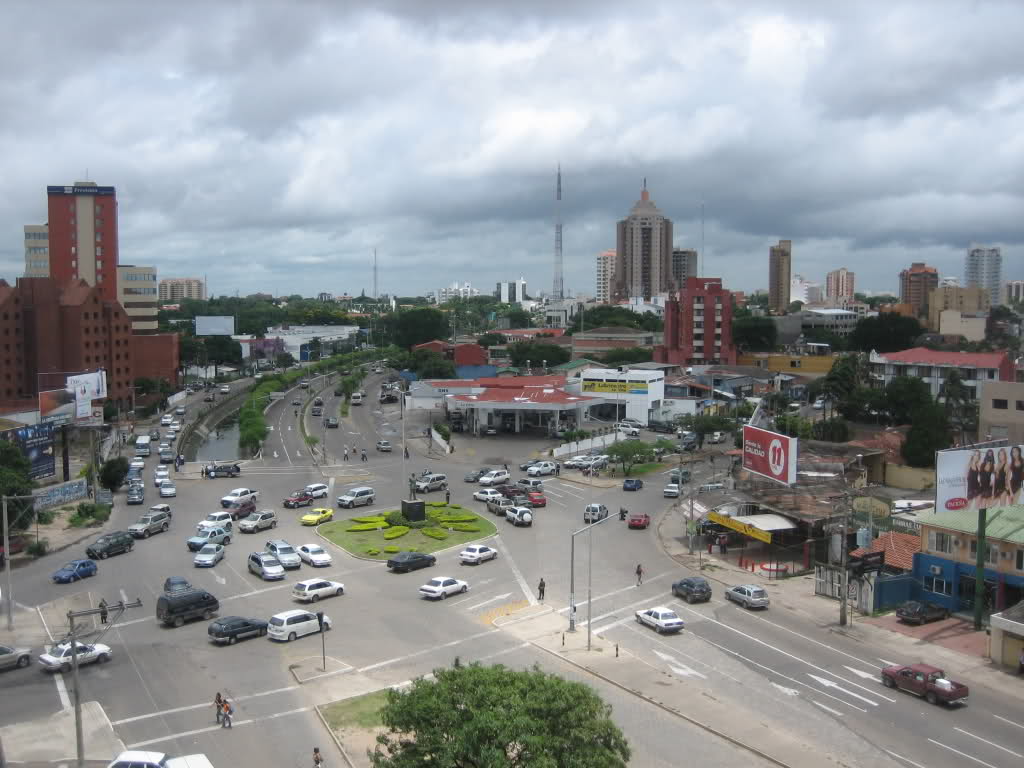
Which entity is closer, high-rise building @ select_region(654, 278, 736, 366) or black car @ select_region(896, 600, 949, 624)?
black car @ select_region(896, 600, 949, 624)

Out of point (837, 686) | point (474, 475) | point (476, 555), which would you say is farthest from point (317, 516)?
point (837, 686)

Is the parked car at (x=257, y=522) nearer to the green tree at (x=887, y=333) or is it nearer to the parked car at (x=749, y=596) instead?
the parked car at (x=749, y=596)

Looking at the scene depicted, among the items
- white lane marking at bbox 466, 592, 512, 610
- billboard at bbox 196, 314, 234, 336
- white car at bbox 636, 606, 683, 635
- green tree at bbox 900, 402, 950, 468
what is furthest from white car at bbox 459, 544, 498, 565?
billboard at bbox 196, 314, 234, 336

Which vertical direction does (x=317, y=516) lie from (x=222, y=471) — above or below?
below

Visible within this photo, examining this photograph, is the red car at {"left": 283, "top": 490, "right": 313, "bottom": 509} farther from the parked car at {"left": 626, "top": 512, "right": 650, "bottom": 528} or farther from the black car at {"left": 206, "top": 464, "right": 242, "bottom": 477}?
the parked car at {"left": 626, "top": 512, "right": 650, "bottom": 528}

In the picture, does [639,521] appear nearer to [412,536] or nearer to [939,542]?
[412,536]

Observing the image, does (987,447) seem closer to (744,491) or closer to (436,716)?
(744,491)
